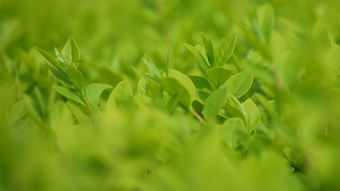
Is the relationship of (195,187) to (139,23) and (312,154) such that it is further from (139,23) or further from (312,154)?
(139,23)

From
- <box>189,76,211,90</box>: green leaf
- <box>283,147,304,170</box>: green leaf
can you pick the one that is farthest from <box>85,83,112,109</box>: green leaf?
<box>283,147,304,170</box>: green leaf

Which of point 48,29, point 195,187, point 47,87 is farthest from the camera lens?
point 48,29

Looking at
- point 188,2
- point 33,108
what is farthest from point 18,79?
point 188,2

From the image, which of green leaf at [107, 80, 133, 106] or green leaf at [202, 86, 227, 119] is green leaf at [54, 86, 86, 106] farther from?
green leaf at [202, 86, 227, 119]

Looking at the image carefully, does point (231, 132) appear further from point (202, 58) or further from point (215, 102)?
point (202, 58)

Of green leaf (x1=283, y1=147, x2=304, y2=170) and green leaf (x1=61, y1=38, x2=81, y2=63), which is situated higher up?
green leaf (x1=61, y1=38, x2=81, y2=63)

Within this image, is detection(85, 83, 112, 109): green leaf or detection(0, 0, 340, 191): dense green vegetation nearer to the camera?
detection(0, 0, 340, 191): dense green vegetation
